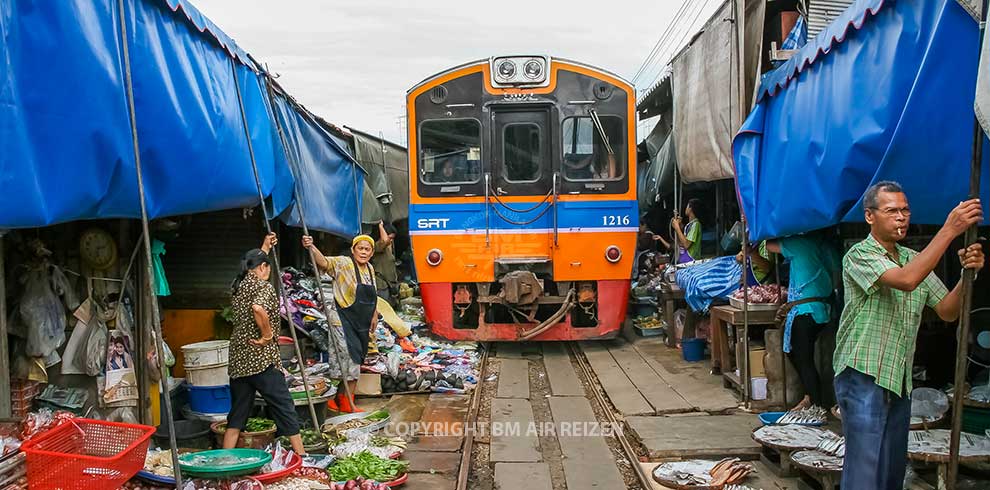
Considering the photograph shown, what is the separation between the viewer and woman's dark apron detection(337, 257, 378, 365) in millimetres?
7379

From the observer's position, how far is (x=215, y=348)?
20.3ft

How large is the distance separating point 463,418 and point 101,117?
4140 mm

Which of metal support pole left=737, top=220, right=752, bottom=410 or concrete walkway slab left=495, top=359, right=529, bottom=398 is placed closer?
metal support pole left=737, top=220, right=752, bottom=410

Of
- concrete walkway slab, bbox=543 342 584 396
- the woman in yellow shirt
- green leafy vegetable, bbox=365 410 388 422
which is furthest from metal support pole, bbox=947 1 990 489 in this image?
the woman in yellow shirt

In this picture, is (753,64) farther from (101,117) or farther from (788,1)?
(101,117)

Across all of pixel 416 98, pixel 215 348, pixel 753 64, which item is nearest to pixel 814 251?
pixel 753 64

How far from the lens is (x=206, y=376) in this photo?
20.1 ft

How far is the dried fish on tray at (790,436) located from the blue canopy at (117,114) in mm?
3918

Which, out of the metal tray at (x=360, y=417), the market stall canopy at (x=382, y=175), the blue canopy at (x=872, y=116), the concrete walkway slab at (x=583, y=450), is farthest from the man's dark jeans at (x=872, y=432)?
the market stall canopy at (x=382, y=175)

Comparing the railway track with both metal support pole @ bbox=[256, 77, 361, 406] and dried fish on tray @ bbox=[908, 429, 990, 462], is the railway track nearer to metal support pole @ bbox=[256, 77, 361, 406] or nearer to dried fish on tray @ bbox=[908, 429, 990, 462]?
metal support pole @ bbox=[256, 77, 361, 406]

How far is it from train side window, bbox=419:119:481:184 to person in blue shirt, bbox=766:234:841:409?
15.1 feet

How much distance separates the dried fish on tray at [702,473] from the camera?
491cm

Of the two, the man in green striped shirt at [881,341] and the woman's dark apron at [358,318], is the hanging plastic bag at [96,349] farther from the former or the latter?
the man in green striped shirt at [881,341]

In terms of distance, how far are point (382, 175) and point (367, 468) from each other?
27.3 feet
